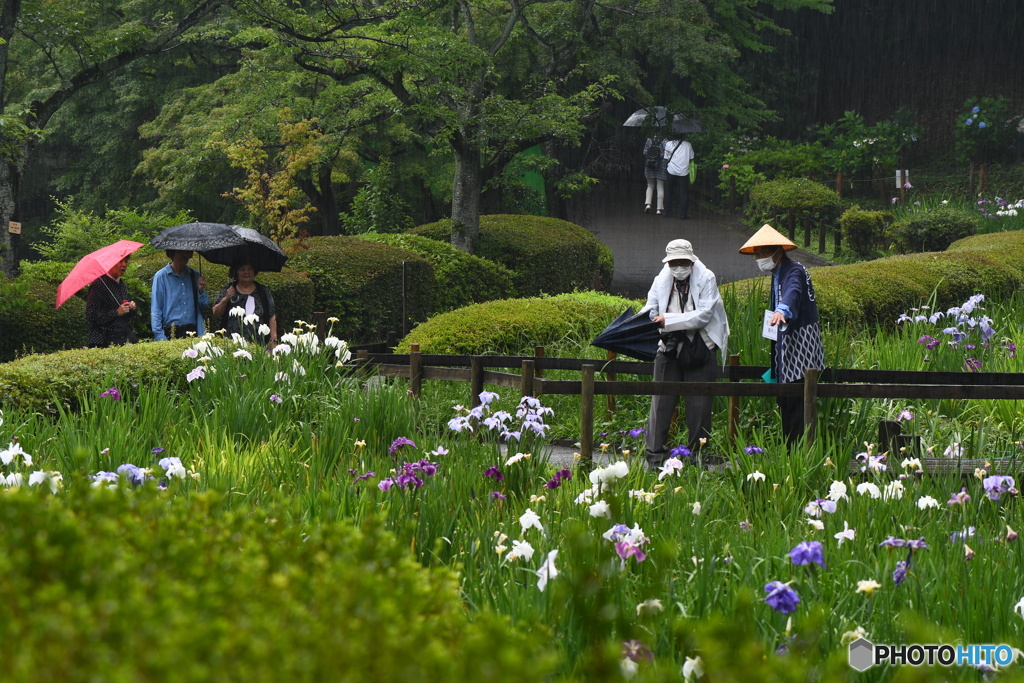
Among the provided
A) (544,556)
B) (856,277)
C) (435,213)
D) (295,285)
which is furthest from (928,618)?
(435,213)

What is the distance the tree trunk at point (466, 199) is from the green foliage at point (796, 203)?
874 centimetres

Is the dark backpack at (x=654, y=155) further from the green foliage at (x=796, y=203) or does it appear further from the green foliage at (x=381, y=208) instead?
the green foliage at (x=381, y=208)

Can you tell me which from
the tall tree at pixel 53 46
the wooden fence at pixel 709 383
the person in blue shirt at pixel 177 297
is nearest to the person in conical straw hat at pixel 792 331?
the wooden fence at pixel 709 383

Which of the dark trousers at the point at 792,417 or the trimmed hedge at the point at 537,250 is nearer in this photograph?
the dark trousers at the point at 792,417

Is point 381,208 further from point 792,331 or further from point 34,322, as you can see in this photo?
point 792,331

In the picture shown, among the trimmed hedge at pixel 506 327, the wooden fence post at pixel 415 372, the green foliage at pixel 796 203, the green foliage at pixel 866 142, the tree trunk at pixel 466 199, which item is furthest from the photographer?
the green foliage at pixel 866 142

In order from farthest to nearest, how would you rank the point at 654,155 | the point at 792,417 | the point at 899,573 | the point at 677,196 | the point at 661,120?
the point at 677,196 < the point at 654,155 < the point at 661,120 < the point at 792,417 < the point at 899,573

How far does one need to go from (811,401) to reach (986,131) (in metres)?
25.1

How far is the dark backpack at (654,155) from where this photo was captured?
2423 centimetres

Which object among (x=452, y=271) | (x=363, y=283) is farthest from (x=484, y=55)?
(x=363, y=283)

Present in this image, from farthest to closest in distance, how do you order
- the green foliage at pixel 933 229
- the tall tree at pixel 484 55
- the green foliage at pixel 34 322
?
1. the green foliage at pixel 933 229
2. the tall tree at pixel 484 55
3. the green foliage at pixel 34 322

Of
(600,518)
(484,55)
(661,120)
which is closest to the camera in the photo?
(600,518)

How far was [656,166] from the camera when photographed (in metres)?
25.2

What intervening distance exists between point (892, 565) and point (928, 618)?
0.67 feet
